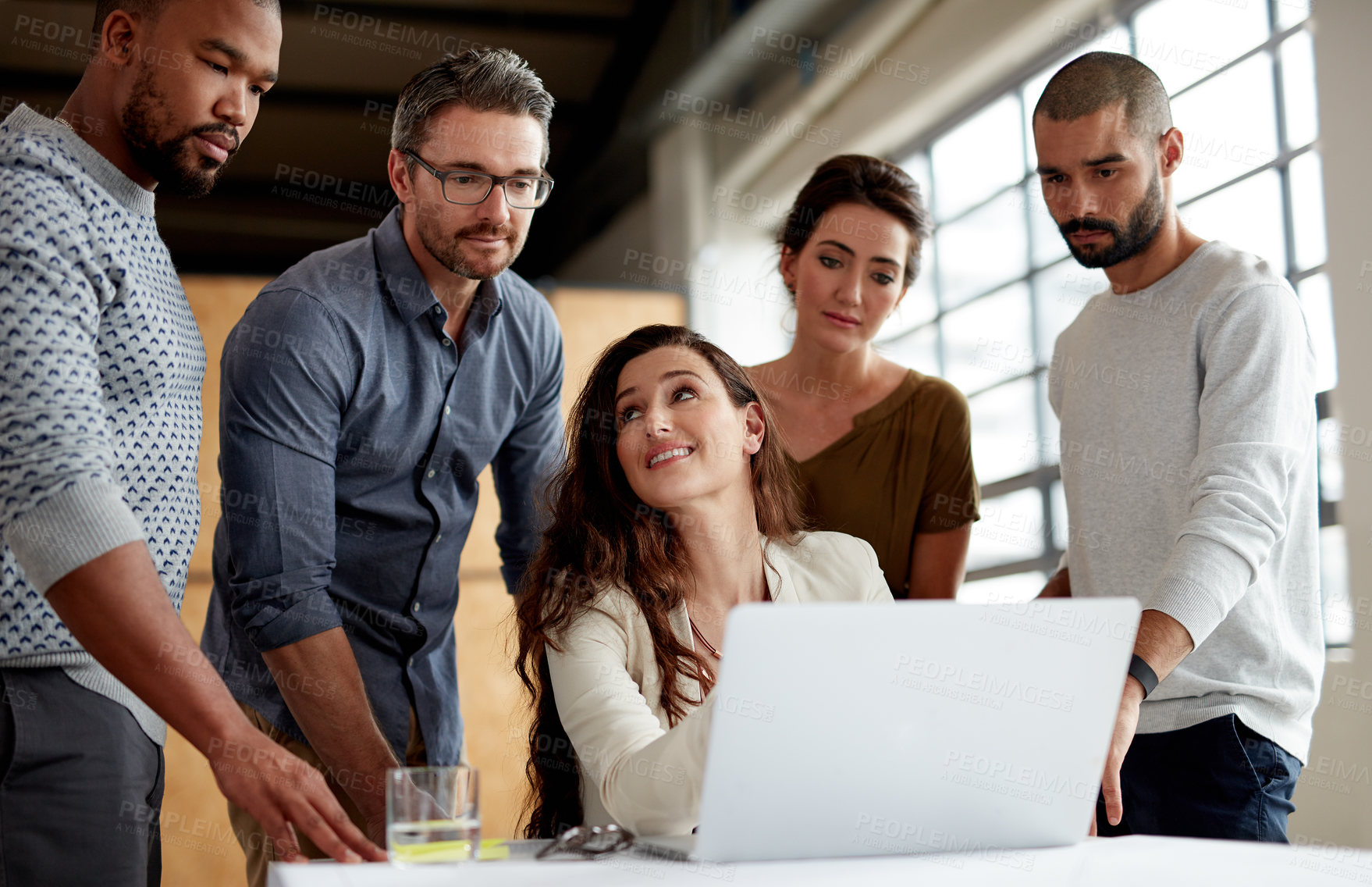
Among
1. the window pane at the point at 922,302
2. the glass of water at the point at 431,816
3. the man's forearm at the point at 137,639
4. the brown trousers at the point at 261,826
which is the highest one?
the window pane at the point at 922,302

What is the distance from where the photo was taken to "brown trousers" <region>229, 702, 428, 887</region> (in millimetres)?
1841

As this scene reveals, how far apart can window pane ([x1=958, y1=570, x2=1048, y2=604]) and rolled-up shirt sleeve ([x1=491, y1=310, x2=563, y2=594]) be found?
2066 millimetres

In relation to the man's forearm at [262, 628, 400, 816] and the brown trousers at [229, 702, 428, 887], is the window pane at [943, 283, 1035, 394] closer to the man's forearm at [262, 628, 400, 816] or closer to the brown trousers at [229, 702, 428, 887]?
the brown trousers at [229, 702, 428, 887]

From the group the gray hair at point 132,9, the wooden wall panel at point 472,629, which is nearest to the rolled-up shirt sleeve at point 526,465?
the gray hair at point 132,9

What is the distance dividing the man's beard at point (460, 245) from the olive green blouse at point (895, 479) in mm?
651

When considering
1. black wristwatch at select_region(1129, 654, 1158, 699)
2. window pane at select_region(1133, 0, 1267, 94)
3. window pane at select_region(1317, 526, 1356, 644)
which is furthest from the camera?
window pane at select_region(1133, 0, 1267, 94)

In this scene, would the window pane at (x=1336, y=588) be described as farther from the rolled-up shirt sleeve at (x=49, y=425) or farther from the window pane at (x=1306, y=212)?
the rolled-up shirt sleeve at (x=49, y=425)

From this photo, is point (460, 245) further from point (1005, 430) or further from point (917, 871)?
point (1005, 430)

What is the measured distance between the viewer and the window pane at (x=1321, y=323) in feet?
9.13

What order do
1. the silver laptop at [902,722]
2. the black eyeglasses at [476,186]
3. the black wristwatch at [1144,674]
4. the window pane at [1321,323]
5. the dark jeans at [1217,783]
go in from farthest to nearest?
the window pane at [1321,323]
the black eyeglasses at [476,186]
the dark jeans at [1217,783]
the black wristwatch at [1144,674]
the silver laptop at [902,722]

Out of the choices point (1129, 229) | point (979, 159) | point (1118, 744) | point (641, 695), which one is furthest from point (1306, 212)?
point (641, 695)

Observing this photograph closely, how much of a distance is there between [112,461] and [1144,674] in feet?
4.15

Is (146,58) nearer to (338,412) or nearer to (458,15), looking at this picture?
(338,412)

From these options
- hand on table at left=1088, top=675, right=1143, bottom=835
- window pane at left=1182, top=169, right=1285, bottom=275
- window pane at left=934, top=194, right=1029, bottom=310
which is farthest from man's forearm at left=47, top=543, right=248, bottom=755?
window pane at left=934, top=194, right=1029, bottom=310
